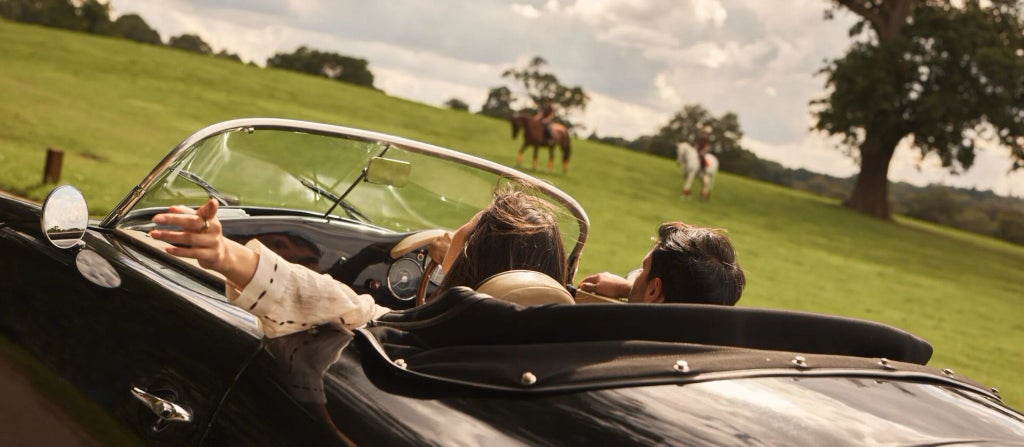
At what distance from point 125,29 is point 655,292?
7536 centimetres

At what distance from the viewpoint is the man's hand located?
3.31 m

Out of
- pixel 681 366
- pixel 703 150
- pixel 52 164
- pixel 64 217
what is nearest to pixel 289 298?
pixel 681 366

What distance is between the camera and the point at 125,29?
6988cm

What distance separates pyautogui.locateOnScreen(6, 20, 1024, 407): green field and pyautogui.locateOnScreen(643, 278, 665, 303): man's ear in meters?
3.69

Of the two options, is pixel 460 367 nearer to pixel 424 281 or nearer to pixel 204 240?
pixel 204 240

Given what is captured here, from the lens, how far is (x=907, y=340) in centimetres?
191

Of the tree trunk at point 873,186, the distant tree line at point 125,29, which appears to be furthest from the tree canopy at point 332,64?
the tree trunk at point 873,186

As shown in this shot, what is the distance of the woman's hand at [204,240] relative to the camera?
177cm

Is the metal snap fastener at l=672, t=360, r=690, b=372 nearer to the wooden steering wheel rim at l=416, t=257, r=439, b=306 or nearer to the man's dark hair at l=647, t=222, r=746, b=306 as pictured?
the man's dark hair at l=647, t=222, r=746, b=306

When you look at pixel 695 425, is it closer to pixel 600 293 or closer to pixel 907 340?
pixel 907 340

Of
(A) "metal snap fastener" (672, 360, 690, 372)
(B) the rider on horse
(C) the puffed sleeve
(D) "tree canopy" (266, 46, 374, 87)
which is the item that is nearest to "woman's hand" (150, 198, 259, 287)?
(C) the puffed sleeve

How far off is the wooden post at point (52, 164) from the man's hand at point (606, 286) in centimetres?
1122

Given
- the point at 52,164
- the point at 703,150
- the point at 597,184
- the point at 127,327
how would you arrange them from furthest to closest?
1. the point at 703,150
2. the point at 597,184
3. the point at 52,164
4. the point at 127,327

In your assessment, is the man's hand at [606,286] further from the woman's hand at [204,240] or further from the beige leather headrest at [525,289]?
the woman's hand at [204,240]
